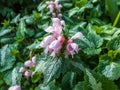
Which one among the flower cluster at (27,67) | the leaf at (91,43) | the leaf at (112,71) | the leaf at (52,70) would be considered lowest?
the flower cluster at (27,67)

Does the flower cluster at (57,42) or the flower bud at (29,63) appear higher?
the flower cluster at (57,42)

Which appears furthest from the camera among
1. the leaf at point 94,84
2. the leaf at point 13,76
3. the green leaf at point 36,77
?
the leaf at point 13,76

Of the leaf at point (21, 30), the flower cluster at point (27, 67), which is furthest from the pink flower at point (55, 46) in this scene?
the leaf at point (21, 30)

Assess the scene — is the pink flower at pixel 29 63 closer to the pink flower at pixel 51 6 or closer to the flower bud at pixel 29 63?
the flower bud at pixel 29 63

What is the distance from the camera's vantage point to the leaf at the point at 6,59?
2.10 metres

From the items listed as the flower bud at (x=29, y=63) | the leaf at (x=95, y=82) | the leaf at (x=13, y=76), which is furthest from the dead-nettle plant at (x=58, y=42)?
the leaf at (x=13, y=76)

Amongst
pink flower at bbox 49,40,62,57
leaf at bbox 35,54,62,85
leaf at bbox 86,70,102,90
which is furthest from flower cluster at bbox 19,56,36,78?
leaf at bbox 86,70,102,90

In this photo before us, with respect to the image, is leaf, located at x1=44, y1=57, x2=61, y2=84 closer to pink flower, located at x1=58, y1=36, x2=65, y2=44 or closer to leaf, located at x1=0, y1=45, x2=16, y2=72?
pink flower, located at x1=58, y1=36, x2=65, y2=44

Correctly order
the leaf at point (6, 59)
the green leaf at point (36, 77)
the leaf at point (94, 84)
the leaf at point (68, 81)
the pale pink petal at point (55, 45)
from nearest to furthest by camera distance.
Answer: the leaf at point (94, 84), the pale pink petal at point (55, 45), the leaf at point (68, 81), the green leaf at point (36, 77), the leaf at point (6, 59)

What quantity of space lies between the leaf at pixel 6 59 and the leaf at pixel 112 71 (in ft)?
2.25

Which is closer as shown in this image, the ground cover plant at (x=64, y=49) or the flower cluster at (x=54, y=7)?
the ground cover plant at (x=64, y=49)

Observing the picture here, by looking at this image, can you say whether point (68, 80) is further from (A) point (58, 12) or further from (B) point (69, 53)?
(A) point (58, 12)

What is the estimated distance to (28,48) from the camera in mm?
2139

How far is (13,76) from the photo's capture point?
1983 millimetres
